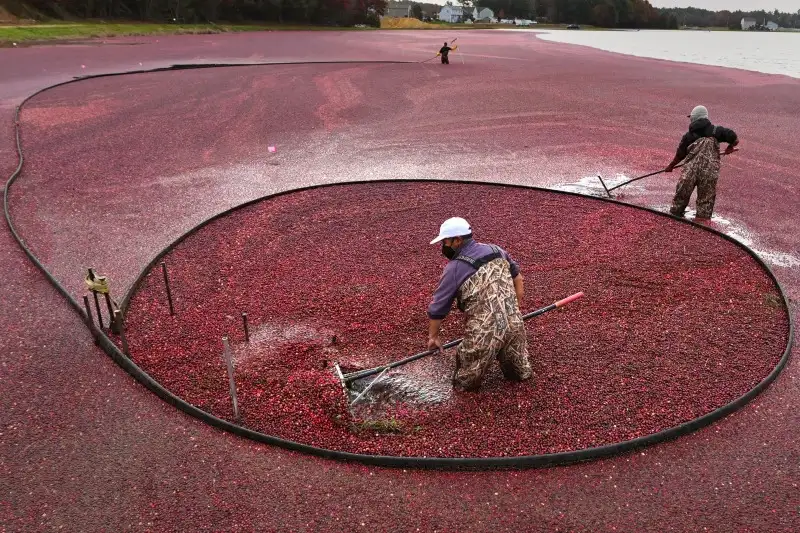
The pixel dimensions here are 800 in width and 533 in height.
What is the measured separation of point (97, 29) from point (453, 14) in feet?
328

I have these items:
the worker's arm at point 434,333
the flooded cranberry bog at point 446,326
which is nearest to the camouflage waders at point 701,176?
the flooded cranberry bog at point 446,326

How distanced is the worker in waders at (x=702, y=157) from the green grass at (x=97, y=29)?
33475mm

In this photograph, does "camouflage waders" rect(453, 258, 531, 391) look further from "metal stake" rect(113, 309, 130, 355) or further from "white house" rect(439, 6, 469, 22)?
"white house" rect(439, 6, 469, 22)

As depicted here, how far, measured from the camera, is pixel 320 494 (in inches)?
181

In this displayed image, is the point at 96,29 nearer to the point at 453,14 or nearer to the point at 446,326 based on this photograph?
the point at 446,326

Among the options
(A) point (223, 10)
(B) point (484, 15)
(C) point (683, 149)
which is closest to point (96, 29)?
(A) point (223, 10)

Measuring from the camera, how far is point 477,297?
5.40m

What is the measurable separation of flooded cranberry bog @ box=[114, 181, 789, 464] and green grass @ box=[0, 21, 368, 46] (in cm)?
3040

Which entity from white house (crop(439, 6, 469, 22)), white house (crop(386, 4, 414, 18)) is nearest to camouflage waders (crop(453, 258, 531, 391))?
white house (crop(386, 4, 414, 18))

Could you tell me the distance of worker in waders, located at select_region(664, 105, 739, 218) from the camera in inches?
377

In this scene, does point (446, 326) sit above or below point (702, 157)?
below

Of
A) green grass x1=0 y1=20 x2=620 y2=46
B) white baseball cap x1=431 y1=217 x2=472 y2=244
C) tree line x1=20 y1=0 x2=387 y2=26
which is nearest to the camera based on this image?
white baseball cap x1=431 y1=217 x2=472 y2=244

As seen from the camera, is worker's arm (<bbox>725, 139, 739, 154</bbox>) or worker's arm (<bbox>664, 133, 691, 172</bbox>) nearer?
worker's arm (<bbox>725, 139, 739, 154</bbox>)

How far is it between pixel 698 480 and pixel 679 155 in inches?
265
